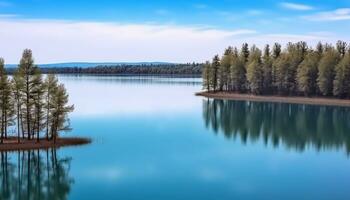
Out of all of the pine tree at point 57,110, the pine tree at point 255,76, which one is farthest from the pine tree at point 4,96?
the pine tree at point 255,76

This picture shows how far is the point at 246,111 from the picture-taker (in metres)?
88.6

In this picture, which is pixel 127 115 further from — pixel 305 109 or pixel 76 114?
pixel 305 109

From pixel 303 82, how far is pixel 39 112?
76.5m

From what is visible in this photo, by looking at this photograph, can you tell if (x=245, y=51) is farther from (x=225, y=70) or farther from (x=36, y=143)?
(x=36, y=143)

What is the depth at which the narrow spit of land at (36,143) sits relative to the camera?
4388cm

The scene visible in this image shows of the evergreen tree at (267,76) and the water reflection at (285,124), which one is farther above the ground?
the evergreen tree at (267,76)

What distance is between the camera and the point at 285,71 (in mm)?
116250

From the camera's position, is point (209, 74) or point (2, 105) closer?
point (2, 105)

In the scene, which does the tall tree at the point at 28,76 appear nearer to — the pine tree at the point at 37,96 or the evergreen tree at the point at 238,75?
the pine tree at the point at 37,96

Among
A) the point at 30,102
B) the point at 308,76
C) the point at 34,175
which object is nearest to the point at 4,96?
the point at 30,102

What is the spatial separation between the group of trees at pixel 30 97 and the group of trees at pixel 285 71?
7421 cm

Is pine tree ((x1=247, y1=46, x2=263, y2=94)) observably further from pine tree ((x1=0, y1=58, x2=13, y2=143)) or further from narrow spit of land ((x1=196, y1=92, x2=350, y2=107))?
pine tree ((x1=0, y1=58, x2=13, y2=143))

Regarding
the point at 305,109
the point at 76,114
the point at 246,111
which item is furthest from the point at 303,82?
the point at 76,114

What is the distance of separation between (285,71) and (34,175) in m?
89.3
